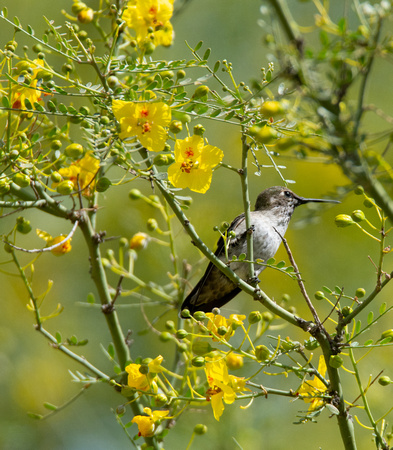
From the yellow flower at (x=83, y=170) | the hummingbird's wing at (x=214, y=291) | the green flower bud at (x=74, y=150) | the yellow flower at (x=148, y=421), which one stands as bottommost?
the yellow flower at (x=148, y=421)

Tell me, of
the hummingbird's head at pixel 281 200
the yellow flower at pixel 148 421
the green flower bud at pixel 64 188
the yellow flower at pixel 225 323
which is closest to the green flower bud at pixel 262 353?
the yellow flower at pixel 225 323

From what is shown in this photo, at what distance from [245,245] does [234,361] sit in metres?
2.27

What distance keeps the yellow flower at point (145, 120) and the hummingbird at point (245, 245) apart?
74.7 inches

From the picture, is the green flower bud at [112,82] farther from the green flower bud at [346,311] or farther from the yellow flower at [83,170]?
the green flower bud at [346,311]

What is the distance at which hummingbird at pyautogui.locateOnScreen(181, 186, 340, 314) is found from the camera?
4137 millimetres

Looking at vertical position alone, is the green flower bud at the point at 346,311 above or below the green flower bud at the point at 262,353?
above

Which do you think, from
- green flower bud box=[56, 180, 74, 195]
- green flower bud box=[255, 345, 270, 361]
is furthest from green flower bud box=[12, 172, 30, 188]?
green flower bud box=[255, 345, 270, 361]

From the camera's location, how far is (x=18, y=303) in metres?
6.99

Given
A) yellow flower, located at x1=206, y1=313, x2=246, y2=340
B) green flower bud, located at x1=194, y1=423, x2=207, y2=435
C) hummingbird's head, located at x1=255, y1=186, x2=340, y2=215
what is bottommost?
green flower bud, located at x1=194, y1=423, x2=207, y2=435

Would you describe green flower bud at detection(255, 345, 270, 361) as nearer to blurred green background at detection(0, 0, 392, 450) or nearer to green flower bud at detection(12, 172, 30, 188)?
green flower bud at detection(12, 172, 30, 188)

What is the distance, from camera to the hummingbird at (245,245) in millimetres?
4137

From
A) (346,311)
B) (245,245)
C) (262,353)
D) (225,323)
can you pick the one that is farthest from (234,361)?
(245,245)

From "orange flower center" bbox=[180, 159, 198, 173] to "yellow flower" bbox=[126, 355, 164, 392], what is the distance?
2.23 feet

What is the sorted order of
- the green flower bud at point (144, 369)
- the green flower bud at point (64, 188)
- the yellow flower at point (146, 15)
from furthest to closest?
the yellow flower at point (146, 15) → the green flower bud at point (64, 188) → the green flower bud at point (144, 369)
